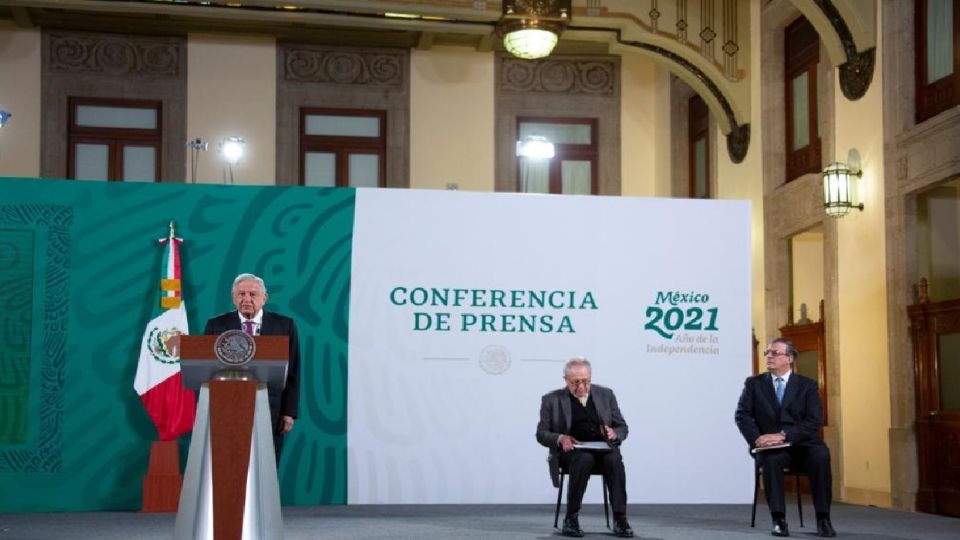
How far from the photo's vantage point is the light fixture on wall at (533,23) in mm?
11852

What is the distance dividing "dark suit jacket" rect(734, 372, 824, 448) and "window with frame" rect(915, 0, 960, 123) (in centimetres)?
304

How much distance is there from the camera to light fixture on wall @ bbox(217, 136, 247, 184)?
1416 centimetres

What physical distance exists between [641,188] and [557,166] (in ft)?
3.52

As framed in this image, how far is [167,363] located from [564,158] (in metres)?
7.48

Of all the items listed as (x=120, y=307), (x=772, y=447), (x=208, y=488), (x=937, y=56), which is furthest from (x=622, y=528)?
(x=937, y=56)

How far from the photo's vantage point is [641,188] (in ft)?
52.0

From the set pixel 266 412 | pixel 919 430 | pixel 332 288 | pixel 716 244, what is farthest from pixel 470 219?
pixel 266 412

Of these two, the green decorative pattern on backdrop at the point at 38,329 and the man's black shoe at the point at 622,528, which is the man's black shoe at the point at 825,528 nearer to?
the man's black shoe at the point at 622,528

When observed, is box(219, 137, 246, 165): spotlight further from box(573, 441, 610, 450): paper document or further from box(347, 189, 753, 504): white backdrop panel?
box(573, 441, 610, 450): paper document

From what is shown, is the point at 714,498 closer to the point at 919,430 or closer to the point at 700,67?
the point at 919,430

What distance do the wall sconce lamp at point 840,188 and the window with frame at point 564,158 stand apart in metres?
4.85

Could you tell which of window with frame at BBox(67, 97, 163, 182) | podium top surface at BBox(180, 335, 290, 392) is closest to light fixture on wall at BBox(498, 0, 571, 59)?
window with frame at BBox(67, 97, 163, 182)

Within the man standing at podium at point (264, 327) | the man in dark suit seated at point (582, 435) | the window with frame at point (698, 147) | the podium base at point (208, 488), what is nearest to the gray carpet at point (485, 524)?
the man in dark suit seated at point (582, 435)

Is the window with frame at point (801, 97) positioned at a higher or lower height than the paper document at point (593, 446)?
higher
